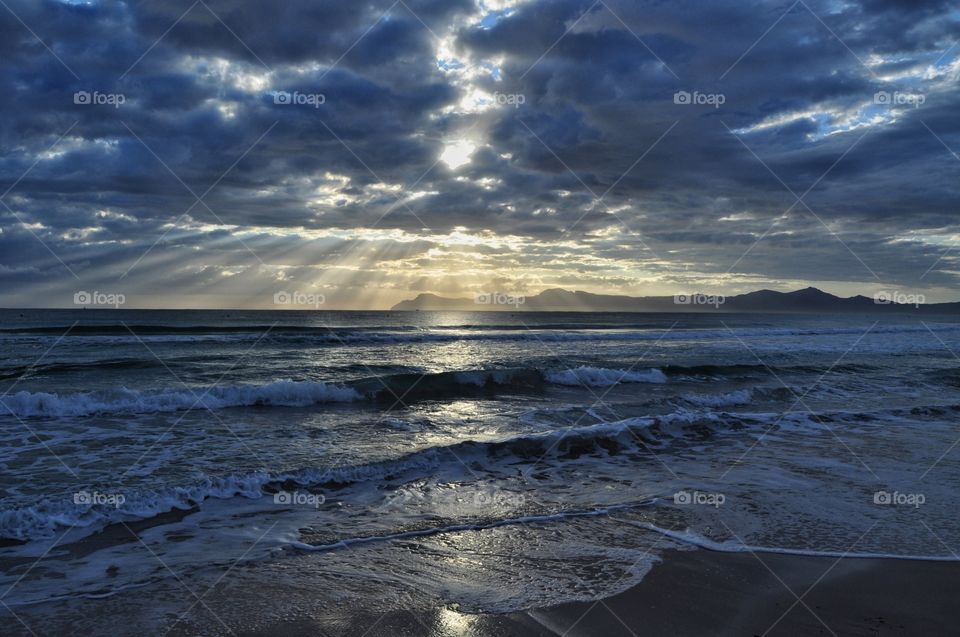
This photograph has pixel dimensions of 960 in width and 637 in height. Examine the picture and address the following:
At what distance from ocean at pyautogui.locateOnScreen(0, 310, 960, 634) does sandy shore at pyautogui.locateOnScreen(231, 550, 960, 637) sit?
25 centimetres

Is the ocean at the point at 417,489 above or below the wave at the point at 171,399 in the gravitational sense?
below

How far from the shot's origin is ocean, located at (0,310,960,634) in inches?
205

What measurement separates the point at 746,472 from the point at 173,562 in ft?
27.2

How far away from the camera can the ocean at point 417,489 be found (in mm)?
5215

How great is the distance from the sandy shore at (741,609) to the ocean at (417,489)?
0.25 m

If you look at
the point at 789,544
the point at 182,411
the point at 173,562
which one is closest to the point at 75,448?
the point at 182,411

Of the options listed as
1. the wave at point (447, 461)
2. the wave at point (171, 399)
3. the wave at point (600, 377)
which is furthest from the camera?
the wave at point (600, 377)

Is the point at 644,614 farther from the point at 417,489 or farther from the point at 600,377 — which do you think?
the point at 600,377

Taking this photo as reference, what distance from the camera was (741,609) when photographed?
4797 mm

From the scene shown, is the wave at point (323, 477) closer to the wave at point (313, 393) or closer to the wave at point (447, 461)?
the wave at point (447, 461)

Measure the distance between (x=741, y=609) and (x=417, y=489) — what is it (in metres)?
4.70

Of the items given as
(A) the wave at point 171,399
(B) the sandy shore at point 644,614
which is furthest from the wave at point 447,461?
(A) the wave at point 171,399

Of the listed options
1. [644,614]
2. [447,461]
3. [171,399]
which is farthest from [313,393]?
[644,614]

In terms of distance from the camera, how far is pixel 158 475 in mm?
8445
